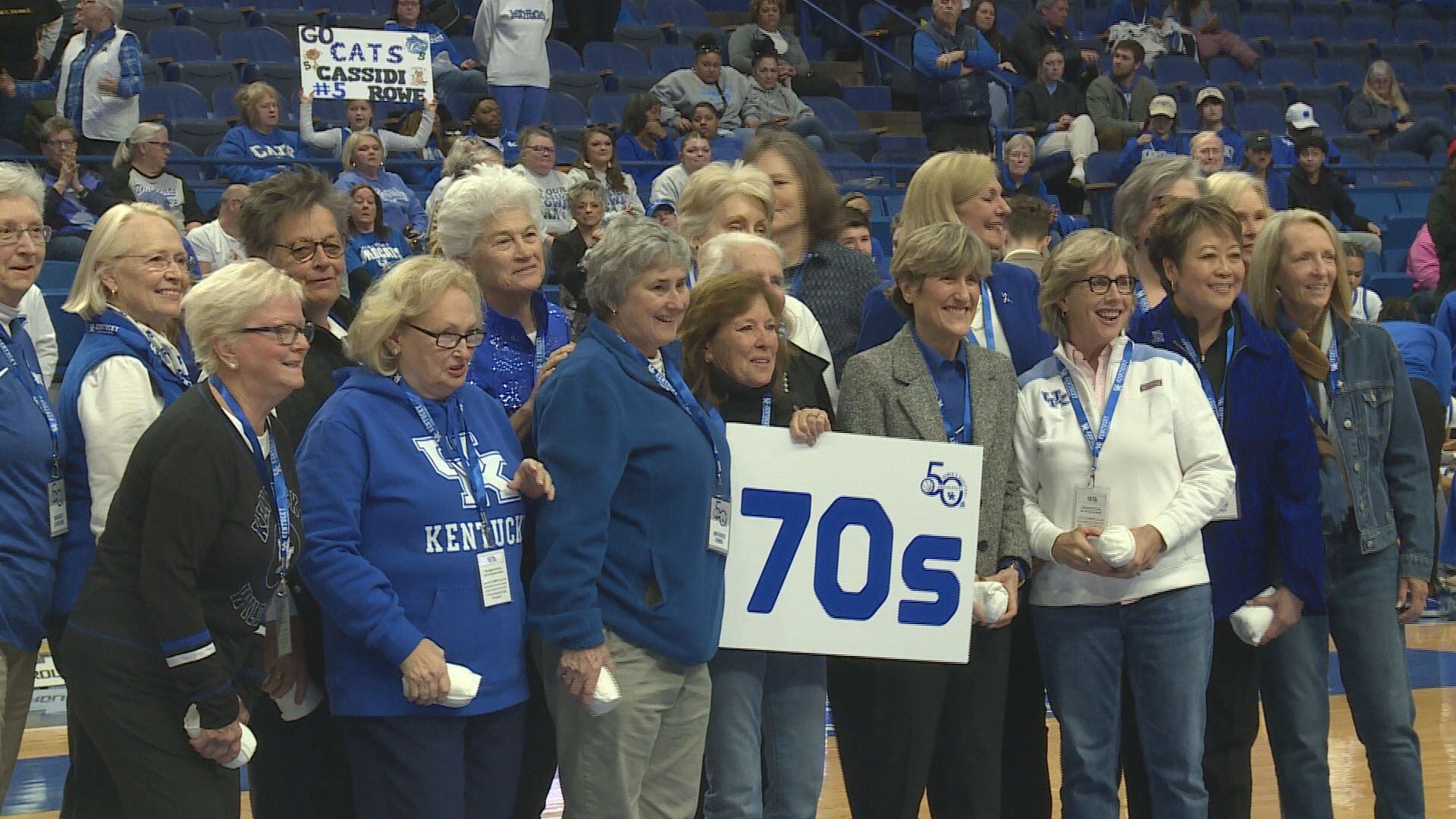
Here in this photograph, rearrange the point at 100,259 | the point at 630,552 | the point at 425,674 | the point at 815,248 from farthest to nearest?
the point at 815,248 → the point at 100,259 → the point at 630,552 → the point at 425,674

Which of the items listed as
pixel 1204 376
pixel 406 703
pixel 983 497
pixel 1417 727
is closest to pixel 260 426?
pixel 406 703

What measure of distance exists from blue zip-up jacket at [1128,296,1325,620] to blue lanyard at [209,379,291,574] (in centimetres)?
198

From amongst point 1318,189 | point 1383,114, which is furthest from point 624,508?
point 1383,114

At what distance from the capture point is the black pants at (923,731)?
10.7 feet

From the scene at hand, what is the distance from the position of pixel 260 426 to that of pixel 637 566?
0.72m

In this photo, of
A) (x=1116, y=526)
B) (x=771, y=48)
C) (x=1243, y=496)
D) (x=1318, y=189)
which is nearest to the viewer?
(x=1116, y=526)

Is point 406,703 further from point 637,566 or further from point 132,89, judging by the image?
point 132,89

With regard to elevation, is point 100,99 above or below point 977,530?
above

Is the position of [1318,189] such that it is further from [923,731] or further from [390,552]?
[390,552]

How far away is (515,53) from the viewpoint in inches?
400

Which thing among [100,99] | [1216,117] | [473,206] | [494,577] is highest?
[1216,117]

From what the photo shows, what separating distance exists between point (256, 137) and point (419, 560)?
22.1 ft

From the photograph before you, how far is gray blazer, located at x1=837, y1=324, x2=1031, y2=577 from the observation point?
3332 mm

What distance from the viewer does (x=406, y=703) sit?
2.82m
